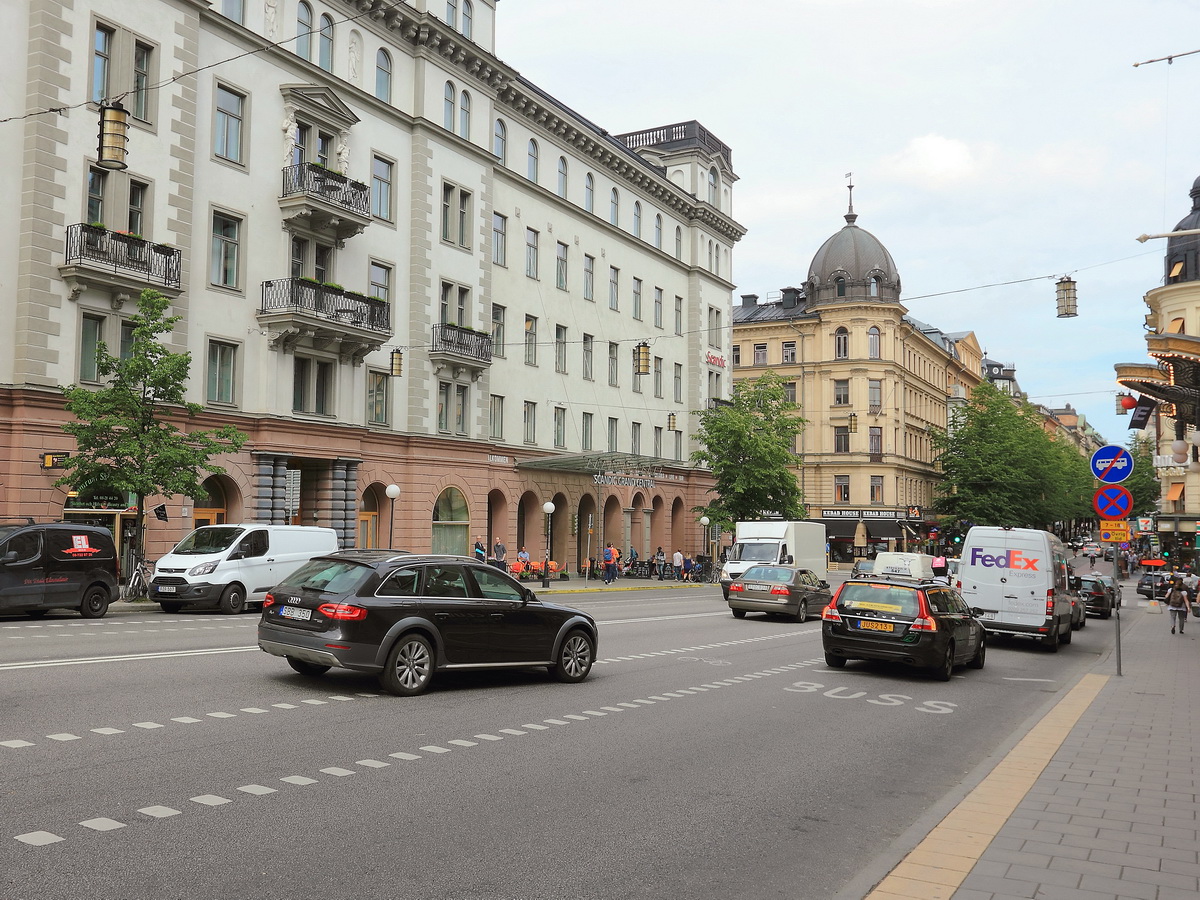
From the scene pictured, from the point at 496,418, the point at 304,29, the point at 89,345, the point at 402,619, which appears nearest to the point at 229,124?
the point at 304,29

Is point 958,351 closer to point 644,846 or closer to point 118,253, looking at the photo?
point 118,253

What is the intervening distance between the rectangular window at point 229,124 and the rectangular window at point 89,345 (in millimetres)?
6747

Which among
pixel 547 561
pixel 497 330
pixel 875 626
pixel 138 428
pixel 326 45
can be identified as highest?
pixel 326 45

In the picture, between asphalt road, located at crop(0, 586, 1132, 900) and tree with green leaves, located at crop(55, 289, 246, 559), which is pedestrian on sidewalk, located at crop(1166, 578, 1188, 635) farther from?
tree with green leaves, located at crop(55, 289, 246, 559)

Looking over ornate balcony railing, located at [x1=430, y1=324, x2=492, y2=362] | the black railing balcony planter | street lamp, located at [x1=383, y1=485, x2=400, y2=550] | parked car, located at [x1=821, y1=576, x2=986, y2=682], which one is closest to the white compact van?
the black railing balcony planter

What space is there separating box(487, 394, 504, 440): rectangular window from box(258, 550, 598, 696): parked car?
30.7 m

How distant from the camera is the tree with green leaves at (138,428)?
81.0ft

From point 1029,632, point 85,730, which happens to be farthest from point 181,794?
point 1029,632

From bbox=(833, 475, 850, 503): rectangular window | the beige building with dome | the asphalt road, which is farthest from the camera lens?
bbox=(833, 475, 850, 503): rectangular window

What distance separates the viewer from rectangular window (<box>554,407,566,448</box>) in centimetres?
4807

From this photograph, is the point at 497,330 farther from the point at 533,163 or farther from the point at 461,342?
the point at 533,163

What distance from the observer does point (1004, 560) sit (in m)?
21.8

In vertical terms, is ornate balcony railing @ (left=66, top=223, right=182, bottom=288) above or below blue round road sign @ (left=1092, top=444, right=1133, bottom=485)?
above

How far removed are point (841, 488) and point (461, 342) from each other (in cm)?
4683
